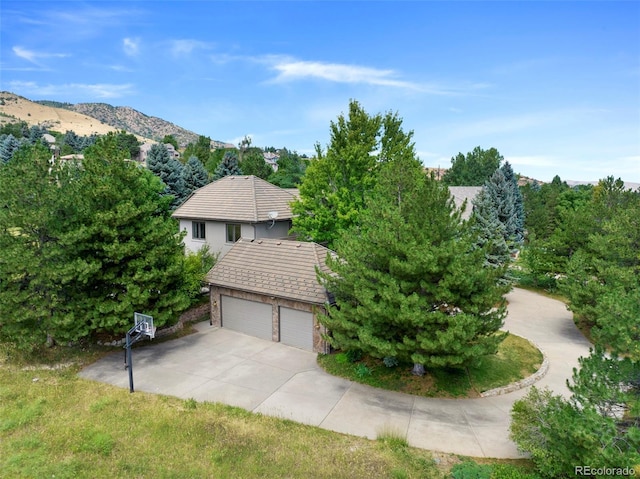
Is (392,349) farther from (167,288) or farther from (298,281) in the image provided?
(167,288)

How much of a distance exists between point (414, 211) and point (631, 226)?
44.7ft

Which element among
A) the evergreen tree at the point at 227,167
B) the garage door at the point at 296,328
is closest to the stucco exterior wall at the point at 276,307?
the garage door at the point at 296,328

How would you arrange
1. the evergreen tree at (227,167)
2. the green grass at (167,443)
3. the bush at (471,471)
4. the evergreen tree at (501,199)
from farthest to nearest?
1. the evergreen tree at (227,167)
2. the evergreen tree at (501,199)
3. the green grass at (167,443)
4. the bush at (471,471)

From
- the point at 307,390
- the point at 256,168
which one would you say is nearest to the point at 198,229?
the point at 307,390

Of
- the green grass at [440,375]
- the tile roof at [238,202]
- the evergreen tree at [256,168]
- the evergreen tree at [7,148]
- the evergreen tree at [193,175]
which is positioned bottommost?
the green grass at [440,375]

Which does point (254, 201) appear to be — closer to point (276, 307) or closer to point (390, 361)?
point (276, 307)

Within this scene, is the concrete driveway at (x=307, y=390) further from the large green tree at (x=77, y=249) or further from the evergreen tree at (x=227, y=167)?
the evergreen tree at (x=227, y=167)

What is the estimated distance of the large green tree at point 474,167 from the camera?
69062 mm

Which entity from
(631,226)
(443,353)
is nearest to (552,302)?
(631,226)

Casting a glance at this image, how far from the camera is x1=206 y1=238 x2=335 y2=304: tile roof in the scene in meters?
16.6

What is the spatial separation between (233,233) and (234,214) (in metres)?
1.30

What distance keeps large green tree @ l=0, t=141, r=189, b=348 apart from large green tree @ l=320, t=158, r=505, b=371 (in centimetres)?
807

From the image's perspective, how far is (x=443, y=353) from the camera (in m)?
11.8

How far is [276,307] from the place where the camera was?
17.4 metres
